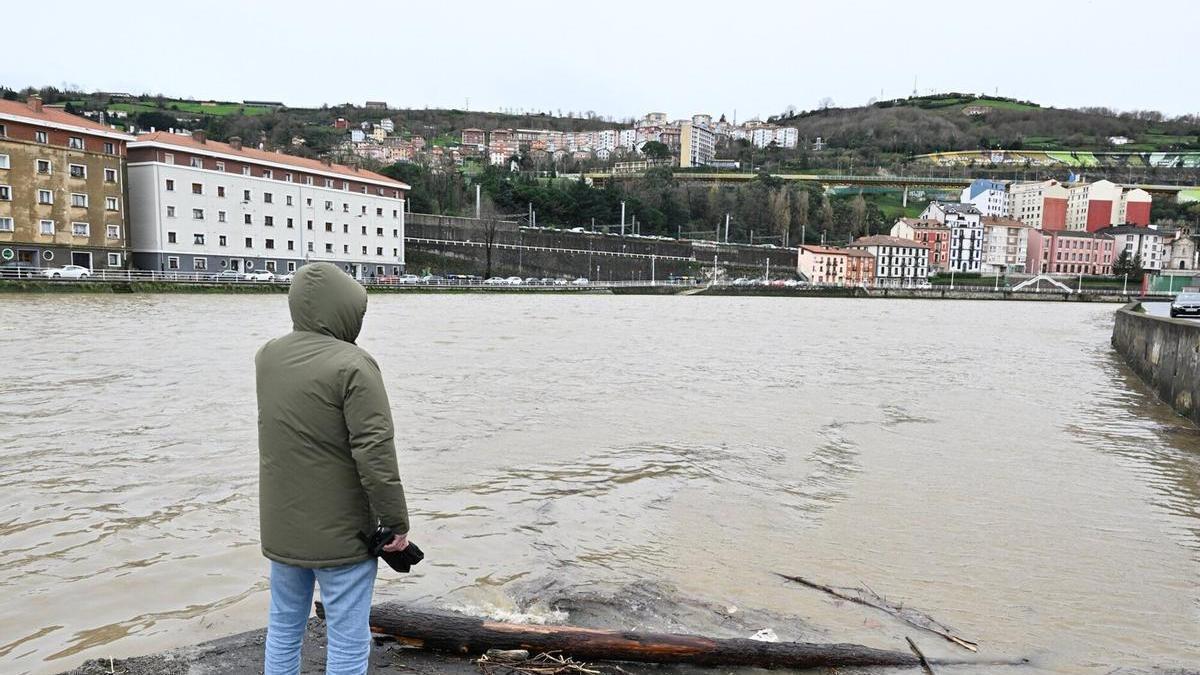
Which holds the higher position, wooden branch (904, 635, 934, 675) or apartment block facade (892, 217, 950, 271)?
apartment block facade (892, 217, 950, 271)

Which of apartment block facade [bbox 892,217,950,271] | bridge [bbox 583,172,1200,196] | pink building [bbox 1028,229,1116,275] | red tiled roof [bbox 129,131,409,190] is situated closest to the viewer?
red tiled roof [bbox 129,131,409,190]

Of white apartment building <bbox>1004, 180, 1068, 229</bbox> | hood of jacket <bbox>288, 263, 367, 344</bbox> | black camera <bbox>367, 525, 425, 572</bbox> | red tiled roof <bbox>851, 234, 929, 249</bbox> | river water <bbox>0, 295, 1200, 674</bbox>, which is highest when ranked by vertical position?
white apartment building <bbox>1004, 180, 1068, 229</bbox>

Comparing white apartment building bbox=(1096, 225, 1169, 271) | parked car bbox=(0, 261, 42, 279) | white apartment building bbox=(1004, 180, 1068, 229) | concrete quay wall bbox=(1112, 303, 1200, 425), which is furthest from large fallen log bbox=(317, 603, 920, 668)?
white apartment building bbox=(1004, 180, 1068, 229)

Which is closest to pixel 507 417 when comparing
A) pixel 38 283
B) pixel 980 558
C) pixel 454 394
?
pixel 454 394

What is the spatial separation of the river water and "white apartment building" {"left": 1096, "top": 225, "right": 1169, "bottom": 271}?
11132cm

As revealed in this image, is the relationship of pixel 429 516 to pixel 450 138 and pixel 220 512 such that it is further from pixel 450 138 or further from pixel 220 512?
pixel 450 138

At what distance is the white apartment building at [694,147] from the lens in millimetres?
169625

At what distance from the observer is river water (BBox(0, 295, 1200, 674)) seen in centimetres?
447

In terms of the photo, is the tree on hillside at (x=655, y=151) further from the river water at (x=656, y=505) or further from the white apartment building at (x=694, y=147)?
the river water at (x=656, y=505)

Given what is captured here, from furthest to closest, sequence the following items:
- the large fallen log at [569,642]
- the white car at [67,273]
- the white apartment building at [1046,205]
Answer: the white apartment building at [1046,205], the white car at [67,273], the large fallen log at [569,642]

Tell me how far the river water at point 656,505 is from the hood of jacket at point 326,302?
2.41m

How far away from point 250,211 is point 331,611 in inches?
2151

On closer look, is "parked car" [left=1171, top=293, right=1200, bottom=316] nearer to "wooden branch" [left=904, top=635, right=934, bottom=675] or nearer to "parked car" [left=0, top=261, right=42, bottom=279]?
"wooden branch" [left=904, top=635, right=934, bottom=675]

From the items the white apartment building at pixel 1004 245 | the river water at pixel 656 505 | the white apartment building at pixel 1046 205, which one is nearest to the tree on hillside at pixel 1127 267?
the white apartment building at pixel 1004 245
